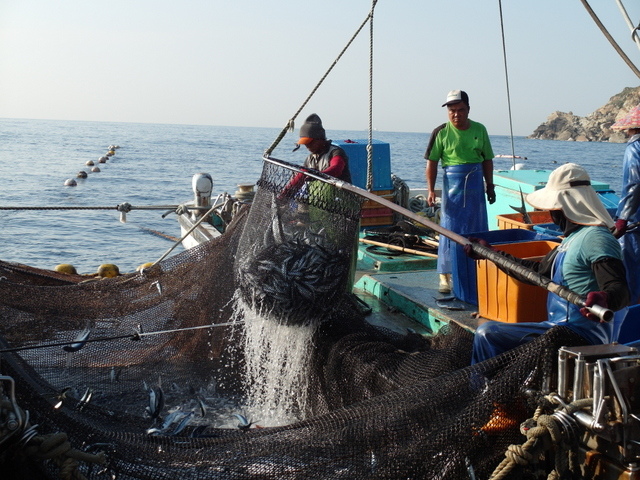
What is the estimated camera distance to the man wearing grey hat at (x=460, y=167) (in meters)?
5.84

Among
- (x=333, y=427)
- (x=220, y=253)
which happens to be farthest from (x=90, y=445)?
(x=220, y=253)

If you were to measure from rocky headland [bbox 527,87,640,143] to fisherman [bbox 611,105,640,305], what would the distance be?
108m

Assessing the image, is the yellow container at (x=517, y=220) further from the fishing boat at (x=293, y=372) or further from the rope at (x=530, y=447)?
the rope at (x=530, y=447)

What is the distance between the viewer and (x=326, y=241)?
4.50 meters

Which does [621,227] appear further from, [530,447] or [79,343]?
[79,343]

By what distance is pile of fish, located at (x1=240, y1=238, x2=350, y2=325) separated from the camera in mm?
4352

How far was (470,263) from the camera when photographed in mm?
5652

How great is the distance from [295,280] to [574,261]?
5.87 feet

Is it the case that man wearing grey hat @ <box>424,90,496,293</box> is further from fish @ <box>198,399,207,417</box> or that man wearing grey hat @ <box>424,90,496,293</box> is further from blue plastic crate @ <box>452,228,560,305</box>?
fish @ <box>198,399,207,417</box>

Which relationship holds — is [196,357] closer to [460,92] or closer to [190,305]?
[190,305]

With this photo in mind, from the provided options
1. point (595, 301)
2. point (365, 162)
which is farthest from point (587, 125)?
point (595, 301)

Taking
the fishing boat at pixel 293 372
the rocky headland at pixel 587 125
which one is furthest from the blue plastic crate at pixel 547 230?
the rocky headland at pixel 587 125

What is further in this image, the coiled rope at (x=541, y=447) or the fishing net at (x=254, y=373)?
the fishing net at (x=254, y=373)

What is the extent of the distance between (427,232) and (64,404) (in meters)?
6.39
